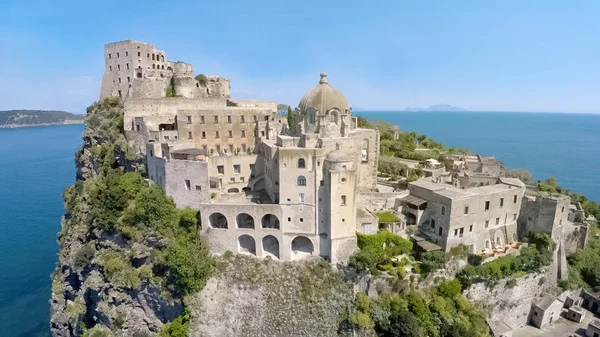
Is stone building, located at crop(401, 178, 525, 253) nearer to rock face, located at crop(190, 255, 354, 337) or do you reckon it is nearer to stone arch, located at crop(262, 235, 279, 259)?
rock face, located at crop(190, 255, 354, 337)

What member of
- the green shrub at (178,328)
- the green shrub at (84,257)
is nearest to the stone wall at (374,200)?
Result: the green shrub at (178,328)

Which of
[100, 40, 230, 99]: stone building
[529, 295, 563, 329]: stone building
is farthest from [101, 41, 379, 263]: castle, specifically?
[529, 295, 563, 329]: stone building

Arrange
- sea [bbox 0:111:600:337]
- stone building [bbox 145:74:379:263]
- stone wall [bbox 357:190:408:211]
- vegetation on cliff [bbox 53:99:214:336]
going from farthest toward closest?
sea [bbox 0:111:600:337], stone wall [bbox 357:190:408:211], vegetation on cliff [bbox 53:99:214:336], stone building [bbox 145:74:379:263]

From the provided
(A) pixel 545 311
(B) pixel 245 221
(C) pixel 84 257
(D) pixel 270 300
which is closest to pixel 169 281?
(B) pixel 245 221

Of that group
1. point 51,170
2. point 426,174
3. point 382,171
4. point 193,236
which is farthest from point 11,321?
point 51,170

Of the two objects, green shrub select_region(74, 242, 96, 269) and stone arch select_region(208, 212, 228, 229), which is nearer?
stone arch select_region(208, 212, 228, 229)

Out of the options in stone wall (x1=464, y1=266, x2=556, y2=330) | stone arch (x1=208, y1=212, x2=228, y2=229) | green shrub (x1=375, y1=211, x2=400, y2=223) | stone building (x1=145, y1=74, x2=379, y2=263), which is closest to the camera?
stone building (x1=145, y1=74, x2=379, y2=263)

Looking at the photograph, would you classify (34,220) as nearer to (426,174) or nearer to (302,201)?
(302,201)
